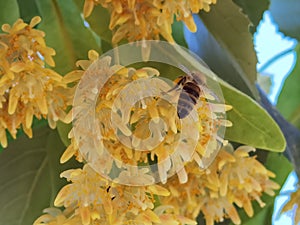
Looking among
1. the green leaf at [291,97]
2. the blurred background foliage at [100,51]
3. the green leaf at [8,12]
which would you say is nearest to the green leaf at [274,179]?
the blurred background foliage at [100,51]

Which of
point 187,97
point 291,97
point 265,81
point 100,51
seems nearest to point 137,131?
point 187,97

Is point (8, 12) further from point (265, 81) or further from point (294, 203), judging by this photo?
point (265, 81)

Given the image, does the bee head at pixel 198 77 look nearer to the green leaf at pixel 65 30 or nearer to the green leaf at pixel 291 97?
the green leaf at pixel 65 30

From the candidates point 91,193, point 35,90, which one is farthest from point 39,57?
point 91,193

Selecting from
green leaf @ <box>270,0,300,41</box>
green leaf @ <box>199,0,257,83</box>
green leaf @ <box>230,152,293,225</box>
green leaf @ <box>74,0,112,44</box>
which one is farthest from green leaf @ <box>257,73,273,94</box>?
green leaf @ <box>74,0,112,44</box>

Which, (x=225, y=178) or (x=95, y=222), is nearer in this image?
(x=95, y=222)

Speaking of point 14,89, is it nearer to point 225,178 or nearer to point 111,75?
point 111,75
